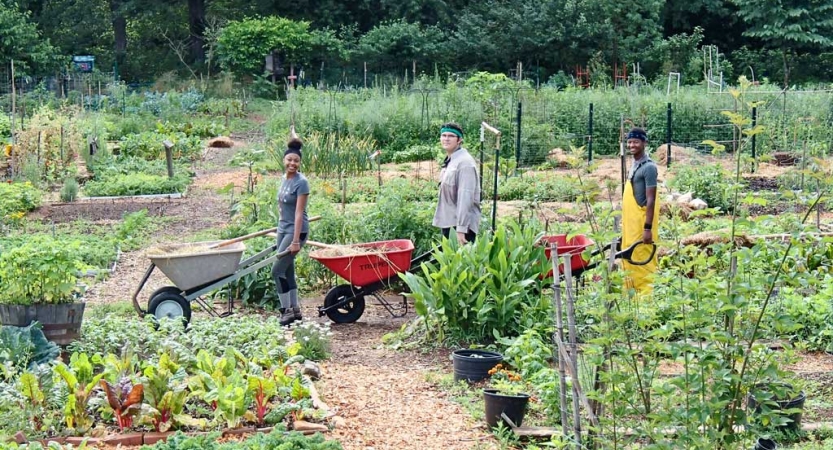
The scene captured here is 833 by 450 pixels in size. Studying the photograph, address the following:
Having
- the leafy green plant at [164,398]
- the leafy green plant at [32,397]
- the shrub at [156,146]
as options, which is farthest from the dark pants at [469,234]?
the shrub at [156,146]

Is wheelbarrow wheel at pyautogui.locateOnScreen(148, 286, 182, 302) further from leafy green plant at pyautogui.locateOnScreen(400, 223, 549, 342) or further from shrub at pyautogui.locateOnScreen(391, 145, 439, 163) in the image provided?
shrub at pyautogui.locateOnScreen(391, 145, 439, 163)

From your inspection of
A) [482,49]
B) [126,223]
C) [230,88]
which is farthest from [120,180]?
[482,49]

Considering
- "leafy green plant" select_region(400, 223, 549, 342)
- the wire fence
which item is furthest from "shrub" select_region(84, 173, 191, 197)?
"leafy green plant" select_region(400, 223, 549, 342)

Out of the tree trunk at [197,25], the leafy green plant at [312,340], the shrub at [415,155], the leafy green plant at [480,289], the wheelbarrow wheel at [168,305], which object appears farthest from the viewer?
the tree trunk at [197,25]

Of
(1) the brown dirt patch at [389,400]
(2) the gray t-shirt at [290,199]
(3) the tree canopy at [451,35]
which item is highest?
(3) the tree canopy at [451,35]

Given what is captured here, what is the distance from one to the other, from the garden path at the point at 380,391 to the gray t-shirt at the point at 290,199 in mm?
894

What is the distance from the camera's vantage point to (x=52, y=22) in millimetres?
38750

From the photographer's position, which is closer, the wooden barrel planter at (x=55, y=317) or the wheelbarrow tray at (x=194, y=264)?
the wooden barrel planter at (x=55, y=317)

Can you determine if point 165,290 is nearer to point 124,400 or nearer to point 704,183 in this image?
point 124,400

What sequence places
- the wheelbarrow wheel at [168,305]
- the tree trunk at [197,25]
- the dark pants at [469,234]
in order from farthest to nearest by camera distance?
1. the tree trunk at [197,25]
2. the dark pants at [469,234]
3. the wheelbarrow wheel at [168,305]

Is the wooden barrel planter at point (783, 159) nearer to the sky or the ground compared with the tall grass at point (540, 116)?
nearer to the ground

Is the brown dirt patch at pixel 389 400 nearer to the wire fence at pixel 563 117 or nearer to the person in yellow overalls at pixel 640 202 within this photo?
the person in yellow overalls at pixel 640 202

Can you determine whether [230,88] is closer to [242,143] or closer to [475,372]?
[242,143]

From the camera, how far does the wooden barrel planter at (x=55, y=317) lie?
7184 mm
